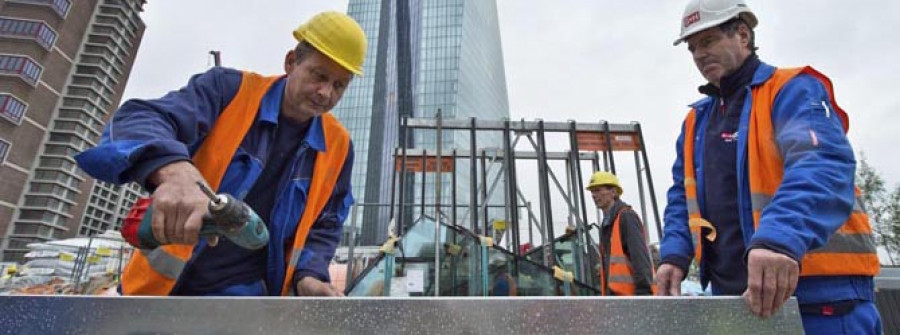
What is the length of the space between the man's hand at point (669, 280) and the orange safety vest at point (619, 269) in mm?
2201

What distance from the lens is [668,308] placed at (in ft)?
2.78

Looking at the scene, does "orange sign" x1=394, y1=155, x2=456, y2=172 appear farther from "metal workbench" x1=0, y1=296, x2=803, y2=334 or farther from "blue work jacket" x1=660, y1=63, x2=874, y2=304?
"metal workbench" x1=0, y1=296, x2=803, y2=334

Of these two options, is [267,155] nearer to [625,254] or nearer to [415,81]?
[625,254]

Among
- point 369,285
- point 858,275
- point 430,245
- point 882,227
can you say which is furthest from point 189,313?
point 882,227

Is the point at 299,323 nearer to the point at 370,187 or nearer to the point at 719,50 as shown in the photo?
the point at 719,50

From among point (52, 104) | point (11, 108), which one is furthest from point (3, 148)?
point (52, 104)

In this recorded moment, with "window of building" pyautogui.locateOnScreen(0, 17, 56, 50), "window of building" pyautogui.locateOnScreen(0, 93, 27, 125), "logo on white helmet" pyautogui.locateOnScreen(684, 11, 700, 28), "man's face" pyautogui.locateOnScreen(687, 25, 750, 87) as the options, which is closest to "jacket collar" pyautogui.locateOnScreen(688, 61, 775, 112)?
"man's face" pyautogui.locateOnScreen(687, 25, 750, 87)

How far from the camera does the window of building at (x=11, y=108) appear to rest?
32219mm

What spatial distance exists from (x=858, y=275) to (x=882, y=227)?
2847 centimetres

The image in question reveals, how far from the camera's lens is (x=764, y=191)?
1.42 meters

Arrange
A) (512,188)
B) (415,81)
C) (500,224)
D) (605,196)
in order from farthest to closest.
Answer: (415,81) < (500,224) < (512,188) < (605,196)

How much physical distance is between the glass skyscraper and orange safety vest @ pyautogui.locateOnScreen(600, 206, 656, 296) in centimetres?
4412

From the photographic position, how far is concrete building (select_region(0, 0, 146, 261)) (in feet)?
111

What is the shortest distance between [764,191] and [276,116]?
1957 mm
